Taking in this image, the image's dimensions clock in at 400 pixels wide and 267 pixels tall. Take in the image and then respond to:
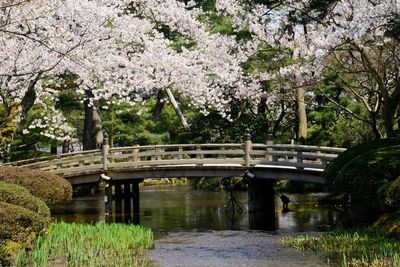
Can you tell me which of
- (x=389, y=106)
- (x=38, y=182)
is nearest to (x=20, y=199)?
(x=38, y=182)

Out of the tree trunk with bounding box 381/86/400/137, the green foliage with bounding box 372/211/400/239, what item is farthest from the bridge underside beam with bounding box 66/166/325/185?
the green foliage with bounding box 372/211/400/239

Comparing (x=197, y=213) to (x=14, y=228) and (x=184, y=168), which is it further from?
(x=14, y=228)

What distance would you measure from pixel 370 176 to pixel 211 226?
24.6 ft

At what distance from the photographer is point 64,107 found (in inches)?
1347

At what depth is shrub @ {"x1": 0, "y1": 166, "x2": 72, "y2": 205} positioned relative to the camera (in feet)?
61.5

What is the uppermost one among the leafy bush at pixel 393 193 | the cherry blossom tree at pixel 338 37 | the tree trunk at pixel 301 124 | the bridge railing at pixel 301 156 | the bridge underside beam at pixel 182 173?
the cherry blossom tree at pixel 338 37

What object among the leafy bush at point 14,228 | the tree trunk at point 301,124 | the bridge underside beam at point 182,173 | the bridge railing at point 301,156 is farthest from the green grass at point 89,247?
the tree trunk at point 301,124

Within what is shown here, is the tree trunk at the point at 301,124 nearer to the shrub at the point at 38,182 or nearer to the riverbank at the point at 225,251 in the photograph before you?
the riverbank at the point at 225,251

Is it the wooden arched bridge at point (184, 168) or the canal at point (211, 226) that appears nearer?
the canal at point (211, 226)

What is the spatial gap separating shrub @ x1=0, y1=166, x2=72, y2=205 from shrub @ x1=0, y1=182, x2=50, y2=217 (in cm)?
342

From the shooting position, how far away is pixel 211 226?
73.5 feet

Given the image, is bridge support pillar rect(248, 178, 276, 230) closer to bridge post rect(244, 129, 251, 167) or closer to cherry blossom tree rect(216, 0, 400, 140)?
bridge post rect(244, 129, 251, 167)

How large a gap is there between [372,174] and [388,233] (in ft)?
4.96

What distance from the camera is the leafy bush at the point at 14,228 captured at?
1334 cm
